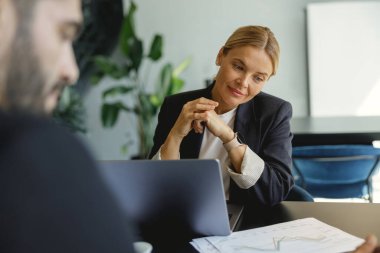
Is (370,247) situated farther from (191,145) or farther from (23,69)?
(191,145)

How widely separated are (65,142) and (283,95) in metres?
3.92

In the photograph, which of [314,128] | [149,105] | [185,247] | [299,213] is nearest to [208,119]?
[299,213]

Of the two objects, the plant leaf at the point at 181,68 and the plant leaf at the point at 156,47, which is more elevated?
the plant leaf at the point at 156,47

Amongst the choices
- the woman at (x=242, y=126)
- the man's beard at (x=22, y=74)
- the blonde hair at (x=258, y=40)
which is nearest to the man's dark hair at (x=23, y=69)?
the man's beard at (x=22, y=74)

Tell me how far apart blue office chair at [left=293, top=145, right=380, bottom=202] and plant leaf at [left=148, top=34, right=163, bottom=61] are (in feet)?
6.56

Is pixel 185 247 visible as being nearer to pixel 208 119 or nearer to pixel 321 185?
pixel 208 119

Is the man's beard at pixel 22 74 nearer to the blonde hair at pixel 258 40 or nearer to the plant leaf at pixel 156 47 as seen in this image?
the blonde hair at pixel 258 40

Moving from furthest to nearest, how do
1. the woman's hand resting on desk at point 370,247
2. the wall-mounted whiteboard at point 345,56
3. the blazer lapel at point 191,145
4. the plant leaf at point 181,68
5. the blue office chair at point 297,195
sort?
1. the plant leaf at point 181,68
2. the wall-mounted whiteboard at point 345,56
3. the blazer lapel at point 191,145
4. the blue office chair at point 297,195
5. the woman's hand resting on desk at point 370,247

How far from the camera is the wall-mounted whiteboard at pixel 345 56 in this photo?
382 cm

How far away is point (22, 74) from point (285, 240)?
0.73 meters

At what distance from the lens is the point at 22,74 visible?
400mm

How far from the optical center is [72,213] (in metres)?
0.35

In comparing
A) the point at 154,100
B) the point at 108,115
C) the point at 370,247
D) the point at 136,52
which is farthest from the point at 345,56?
the point at 370,247

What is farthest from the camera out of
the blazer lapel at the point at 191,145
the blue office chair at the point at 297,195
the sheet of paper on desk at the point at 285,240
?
the blazer lapel at the point at 191,145
